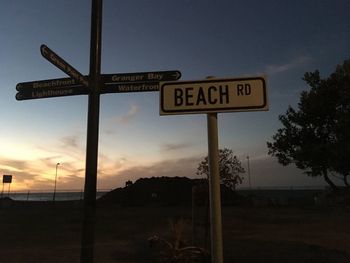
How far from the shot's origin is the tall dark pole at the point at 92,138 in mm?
4445

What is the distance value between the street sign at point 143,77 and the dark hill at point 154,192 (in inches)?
1794

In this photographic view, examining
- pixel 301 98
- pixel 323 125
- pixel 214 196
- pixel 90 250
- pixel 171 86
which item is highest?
pixel 301 98

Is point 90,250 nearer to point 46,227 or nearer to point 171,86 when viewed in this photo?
point 171,86

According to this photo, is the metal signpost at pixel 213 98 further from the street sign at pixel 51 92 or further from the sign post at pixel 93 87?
the street sign at pixel 51 92

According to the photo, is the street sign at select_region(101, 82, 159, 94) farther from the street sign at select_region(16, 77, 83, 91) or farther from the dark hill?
the dark hill

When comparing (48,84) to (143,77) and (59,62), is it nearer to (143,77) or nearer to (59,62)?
(59,62)

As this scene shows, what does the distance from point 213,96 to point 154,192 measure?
53.2m

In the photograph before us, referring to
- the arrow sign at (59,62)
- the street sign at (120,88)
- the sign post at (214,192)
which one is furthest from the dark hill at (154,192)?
the sign post at (214,192)

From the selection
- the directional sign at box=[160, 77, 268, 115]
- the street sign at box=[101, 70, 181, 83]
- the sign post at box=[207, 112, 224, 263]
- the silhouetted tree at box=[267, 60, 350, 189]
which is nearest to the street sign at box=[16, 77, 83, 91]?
the street sign at box=[101, 70, 181, 83]

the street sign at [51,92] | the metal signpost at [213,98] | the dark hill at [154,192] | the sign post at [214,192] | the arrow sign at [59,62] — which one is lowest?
the sign post at [214,192]

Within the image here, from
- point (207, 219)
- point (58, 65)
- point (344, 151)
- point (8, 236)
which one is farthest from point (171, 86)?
point (344, 151)

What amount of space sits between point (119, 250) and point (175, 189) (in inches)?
1682

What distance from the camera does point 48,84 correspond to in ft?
16.1

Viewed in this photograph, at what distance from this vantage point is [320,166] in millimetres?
32219
